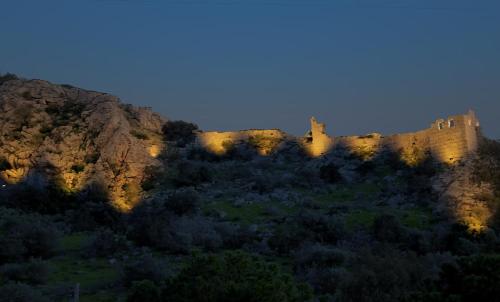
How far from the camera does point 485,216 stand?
93.1ft

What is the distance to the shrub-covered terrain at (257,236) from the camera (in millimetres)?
12070

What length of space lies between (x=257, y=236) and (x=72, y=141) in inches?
800

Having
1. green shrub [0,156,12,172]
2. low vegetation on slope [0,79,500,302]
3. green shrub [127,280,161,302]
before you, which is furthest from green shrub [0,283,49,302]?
green shrub [0,156,12,172]

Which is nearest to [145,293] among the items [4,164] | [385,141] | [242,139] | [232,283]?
[232,283]

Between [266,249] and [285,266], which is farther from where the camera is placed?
[266,249]

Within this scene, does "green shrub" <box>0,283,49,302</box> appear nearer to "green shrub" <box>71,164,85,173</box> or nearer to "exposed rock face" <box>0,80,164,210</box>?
"exposed rock face" <box>0,80,164,210</box>

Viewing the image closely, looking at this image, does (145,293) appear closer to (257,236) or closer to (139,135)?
(257,236)

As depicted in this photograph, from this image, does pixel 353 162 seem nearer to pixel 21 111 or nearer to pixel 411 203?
pixel 411 203

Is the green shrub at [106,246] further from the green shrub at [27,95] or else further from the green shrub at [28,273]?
the green shrub at [27,95]

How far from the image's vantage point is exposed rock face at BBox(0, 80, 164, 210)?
38.5m

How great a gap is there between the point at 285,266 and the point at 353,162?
874 inches

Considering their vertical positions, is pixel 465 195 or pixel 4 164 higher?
pixel 4 164

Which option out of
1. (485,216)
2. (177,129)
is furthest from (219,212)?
(177,129)

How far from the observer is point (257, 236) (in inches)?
1057
